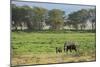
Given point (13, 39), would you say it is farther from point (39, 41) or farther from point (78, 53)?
point (78, 53)

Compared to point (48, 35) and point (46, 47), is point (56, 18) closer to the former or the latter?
point (48, 35)

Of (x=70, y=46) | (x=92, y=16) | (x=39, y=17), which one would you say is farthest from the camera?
(x=92, y=16)

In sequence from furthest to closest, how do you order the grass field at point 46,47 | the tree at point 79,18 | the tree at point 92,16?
the tree at point 92,16 < the tree at point 79,18 < the grass field at point 46,47

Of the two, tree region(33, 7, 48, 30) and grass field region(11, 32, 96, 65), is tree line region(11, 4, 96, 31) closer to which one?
tree region(33, 7, 48, 30)

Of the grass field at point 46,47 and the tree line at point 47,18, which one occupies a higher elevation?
the tree line at point 47,18

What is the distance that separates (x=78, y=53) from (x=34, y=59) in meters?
0.61

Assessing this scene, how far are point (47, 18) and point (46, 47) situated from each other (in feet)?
1.18

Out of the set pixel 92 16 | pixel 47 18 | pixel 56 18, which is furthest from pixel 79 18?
pixel 47 18

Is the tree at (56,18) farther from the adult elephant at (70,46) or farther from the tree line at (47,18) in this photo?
the adult elephant at (70,46)

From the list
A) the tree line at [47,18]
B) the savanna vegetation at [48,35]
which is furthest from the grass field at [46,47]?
the tree line at [47,18]

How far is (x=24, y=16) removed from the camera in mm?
2582

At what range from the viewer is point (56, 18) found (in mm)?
2736

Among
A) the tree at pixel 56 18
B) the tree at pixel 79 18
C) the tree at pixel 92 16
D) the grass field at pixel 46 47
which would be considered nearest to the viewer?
the grass field at pixel 46 47

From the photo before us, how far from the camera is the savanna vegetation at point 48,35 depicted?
255 cm
